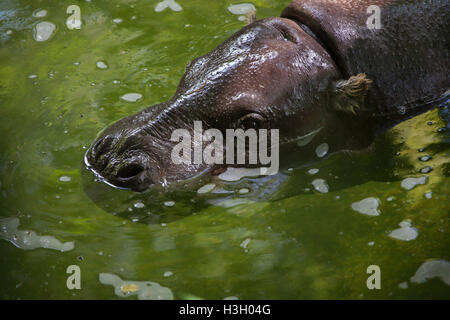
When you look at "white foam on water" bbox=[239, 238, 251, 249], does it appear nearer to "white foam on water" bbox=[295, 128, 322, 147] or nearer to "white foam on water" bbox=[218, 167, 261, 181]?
"white foam on water" bbox=[218, 167, 261, 181]

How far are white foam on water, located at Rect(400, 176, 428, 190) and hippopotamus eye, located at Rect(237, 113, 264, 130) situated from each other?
1031 mm

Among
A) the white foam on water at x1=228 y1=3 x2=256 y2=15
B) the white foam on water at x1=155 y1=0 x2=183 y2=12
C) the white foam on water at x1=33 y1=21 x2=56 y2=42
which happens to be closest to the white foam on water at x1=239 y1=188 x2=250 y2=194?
the white foam on water at x1=228 y1=3 x2=256 y2=15

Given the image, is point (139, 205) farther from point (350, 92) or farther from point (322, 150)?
point (350, 92)

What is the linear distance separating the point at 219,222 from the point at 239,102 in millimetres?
817

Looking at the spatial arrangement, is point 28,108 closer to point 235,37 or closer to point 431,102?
point 235,37

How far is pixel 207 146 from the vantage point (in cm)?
373

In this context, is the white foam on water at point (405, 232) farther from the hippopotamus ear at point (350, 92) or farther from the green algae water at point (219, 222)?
the hippopotamus ear at point (350, 92)

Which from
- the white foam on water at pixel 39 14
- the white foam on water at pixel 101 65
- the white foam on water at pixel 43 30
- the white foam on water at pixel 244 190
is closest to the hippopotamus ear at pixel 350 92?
the white foam on water at pixel 244 190

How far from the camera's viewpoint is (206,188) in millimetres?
3717

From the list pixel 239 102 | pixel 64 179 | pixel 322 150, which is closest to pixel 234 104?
pixel 239 102
